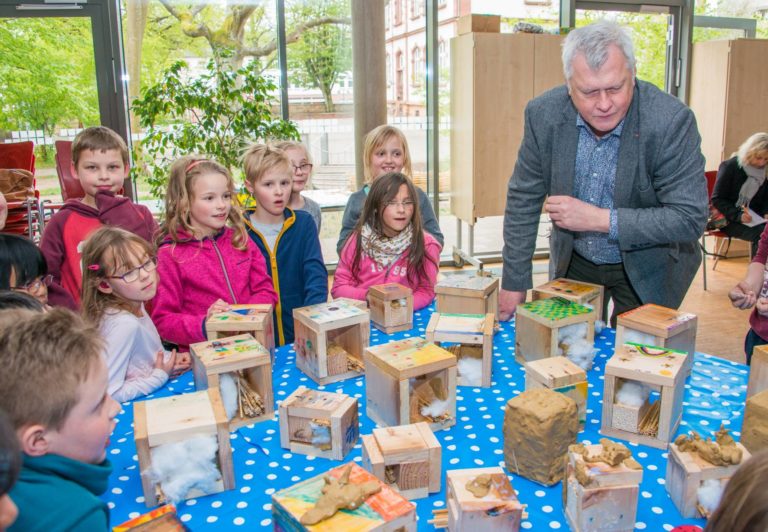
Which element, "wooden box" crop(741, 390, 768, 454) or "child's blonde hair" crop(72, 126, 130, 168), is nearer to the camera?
"wooden box" crop(741, 390, 768, 454)

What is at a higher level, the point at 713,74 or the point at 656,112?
the point at 713,74

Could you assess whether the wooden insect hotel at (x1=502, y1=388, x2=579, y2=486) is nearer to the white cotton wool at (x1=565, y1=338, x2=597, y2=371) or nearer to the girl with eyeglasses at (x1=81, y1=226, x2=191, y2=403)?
the white cotton wool at (x1=565, y1=338, x2=597, y2=371)

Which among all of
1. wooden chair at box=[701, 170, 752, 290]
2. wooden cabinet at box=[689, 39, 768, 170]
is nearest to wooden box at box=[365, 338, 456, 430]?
wooden chair at box=[701, 170, 752, 290]

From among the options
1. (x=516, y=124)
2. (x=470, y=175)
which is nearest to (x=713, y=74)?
(x=516, y=124)

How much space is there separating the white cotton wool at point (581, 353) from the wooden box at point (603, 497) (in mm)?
606

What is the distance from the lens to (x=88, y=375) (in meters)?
1.00

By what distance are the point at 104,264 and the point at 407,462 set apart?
1114 mm

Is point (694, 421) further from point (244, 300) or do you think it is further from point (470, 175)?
point (470, 175)

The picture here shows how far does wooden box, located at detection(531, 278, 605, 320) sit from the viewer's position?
182cm

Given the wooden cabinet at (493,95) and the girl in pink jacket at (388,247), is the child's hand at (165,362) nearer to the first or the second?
the girl in pink jacket at (388,247)

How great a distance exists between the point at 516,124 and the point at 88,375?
15.7ft

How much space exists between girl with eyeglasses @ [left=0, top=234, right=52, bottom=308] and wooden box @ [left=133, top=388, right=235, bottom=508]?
817mm

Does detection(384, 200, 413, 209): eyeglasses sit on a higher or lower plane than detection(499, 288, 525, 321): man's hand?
higher

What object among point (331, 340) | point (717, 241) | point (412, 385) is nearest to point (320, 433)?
point (412, 385)
